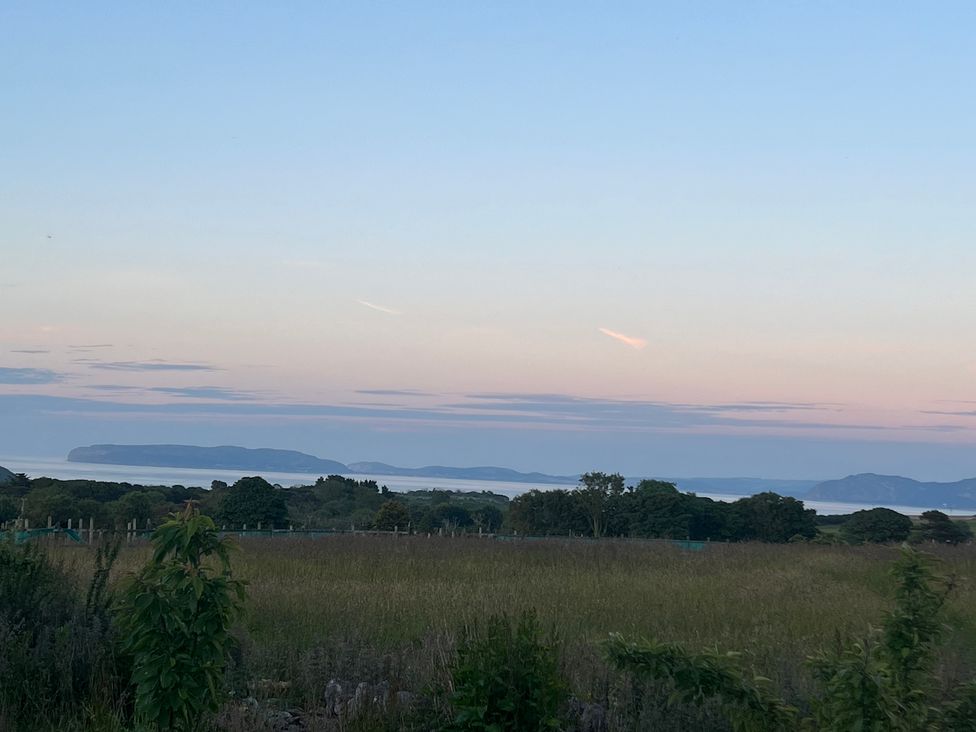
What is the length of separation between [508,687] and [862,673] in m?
2.10

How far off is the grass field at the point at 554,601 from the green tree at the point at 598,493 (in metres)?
32.0

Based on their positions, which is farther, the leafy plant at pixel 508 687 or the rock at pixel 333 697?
the rock at pixel 333 697

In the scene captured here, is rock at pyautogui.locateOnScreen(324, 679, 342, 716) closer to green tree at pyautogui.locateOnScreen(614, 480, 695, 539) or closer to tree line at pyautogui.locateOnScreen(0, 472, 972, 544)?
tree line at pyautogui.locateOnScreen(0, 472, 972, 544)

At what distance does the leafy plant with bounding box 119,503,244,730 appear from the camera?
600 cm

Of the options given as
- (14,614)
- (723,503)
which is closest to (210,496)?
(723,503)

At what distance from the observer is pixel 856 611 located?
14180mm

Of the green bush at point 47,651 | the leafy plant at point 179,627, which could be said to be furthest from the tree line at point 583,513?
the leafy plant at point 179,627

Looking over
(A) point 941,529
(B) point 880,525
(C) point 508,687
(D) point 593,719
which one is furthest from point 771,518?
(C) point 508,687

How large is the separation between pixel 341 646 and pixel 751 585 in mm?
11173

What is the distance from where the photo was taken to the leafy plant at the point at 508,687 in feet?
20.1

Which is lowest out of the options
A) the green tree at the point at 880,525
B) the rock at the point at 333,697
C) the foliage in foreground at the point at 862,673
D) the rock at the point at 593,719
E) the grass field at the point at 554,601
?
the green tree at the point at 880,525

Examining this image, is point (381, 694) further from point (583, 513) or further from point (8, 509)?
point (583, 513)

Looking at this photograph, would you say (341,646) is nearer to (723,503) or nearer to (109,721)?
(109,721)

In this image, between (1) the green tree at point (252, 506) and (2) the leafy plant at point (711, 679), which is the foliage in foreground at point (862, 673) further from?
(1) the green tree at point (252, 506)
